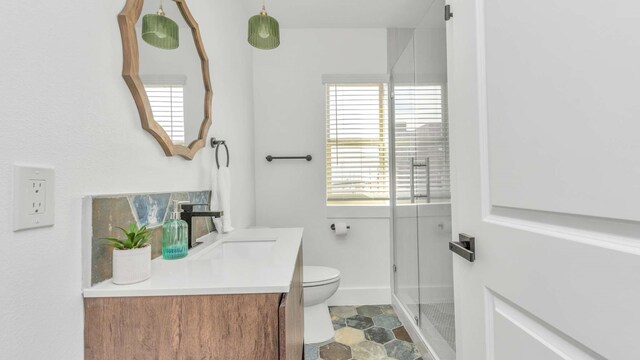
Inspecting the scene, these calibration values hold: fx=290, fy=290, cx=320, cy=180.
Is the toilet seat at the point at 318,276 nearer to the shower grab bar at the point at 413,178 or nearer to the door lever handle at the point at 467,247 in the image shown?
the shower grab bar at the point at 413,178

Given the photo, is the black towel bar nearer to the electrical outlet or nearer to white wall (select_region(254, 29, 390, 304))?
white wall (select_region(254, 29, 390, 304))

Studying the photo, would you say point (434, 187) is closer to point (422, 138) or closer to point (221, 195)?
point (422, 138)

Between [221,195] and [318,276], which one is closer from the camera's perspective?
[221,195]

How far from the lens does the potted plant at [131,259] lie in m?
0.76

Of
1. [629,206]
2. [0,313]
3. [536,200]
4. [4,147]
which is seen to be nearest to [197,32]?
[4,147]

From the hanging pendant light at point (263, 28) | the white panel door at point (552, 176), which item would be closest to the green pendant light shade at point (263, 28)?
the hanging pendant light at point (263, 28)

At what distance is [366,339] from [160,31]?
208cm

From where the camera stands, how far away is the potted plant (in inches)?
29.8

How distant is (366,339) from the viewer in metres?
1.97

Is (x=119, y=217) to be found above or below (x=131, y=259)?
above

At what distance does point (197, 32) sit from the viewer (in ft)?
4.58

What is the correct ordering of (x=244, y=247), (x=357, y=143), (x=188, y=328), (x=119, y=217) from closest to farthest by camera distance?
(x=188, y=328), (x=119, y=217), (x=244, y=247), (x=357, y=143)

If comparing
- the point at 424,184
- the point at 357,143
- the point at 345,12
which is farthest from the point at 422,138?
the point at 345,12

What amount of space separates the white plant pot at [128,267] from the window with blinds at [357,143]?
74.6 inches
